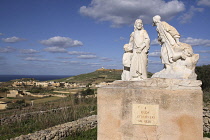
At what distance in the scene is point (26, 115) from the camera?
13.0 m

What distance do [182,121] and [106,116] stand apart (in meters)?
1.76

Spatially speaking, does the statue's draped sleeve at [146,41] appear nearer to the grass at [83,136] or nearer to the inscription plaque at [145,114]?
the inscription plaque at [145,114]

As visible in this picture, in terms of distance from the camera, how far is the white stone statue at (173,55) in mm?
4630

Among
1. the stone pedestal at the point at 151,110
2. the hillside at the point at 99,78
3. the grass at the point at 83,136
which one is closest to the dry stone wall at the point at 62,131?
the grass at the point at 83,136

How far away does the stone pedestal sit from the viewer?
4137 millimetres

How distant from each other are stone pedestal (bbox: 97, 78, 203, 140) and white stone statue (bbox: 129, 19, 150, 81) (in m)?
0.81

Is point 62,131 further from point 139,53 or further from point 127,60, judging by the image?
point 139,53

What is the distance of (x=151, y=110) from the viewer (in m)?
4.37

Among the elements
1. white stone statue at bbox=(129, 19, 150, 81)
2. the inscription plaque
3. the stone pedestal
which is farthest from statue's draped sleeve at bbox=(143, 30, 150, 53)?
the inscription plaque

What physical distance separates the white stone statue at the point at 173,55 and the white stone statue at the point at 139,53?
15.8 inches

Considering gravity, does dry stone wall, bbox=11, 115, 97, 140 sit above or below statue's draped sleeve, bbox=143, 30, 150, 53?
below

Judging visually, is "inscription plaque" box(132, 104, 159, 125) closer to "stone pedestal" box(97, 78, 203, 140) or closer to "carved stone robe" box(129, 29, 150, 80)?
"stone pedestal" box(97, 78, 203, 140)

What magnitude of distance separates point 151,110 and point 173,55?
4.96ft

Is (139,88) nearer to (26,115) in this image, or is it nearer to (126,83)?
(126,83)
